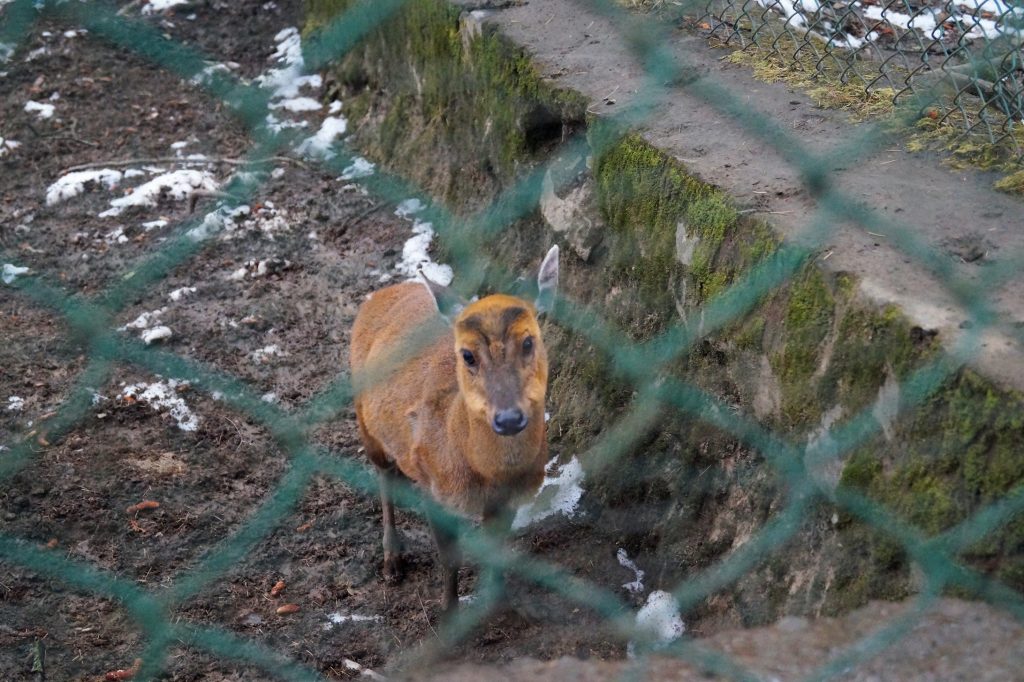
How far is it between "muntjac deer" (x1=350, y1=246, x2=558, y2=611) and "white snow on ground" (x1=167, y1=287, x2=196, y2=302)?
5.13 feet

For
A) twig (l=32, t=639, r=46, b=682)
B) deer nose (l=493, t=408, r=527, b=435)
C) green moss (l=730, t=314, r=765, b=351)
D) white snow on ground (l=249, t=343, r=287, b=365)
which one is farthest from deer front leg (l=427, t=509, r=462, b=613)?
white snow on ground (l=249, t=343, r=287, b=365)

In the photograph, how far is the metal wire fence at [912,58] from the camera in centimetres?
404

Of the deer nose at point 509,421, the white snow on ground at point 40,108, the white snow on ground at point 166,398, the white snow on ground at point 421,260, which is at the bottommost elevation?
the white snow on ground at point 166,398

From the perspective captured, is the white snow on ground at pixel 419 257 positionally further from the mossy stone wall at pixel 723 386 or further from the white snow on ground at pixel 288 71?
the white snow on ground at pixel 288 71

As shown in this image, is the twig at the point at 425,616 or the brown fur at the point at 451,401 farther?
the twig at the point at 425,616

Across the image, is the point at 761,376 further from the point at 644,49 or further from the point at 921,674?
the point at 644,49

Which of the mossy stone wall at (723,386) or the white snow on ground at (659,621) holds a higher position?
the mossy stone wall at (723,386)

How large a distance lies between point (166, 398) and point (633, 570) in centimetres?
225

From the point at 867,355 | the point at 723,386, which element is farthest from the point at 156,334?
the point at 867,355

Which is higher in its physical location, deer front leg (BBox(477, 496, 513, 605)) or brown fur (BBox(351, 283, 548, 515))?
brown fur (BBox(351, 283, 548, 515))

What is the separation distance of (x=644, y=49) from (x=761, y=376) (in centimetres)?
200

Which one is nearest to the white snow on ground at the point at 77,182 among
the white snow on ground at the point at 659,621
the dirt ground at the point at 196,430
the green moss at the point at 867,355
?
the dirt ground at the point at 196,430

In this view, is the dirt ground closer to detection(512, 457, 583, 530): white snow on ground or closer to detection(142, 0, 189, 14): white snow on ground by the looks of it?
detection(512, 457, 583, 530): white snow on ground

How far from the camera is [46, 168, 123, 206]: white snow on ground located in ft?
20.3
